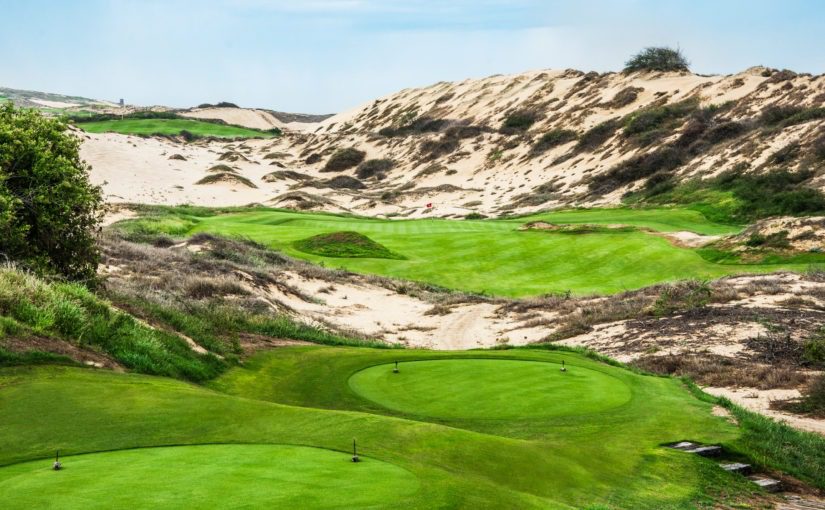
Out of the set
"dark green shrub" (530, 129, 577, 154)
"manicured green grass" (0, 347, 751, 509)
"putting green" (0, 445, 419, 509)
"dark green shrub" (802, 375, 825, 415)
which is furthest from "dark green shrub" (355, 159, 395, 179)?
"putting green" (0, 445, 419, 509)

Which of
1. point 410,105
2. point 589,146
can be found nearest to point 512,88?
point 410,105

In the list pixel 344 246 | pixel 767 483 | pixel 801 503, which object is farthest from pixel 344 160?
pixel 801 503

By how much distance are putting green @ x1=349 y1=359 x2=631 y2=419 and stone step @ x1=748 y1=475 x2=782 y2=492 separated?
110 inches

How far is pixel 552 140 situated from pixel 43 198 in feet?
258

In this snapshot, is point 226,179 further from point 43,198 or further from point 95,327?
point 95,327

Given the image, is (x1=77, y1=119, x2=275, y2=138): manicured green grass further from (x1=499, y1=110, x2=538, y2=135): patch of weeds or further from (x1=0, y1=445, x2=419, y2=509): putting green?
(x1=0, y1=445, x2=419, y2=509): putting green

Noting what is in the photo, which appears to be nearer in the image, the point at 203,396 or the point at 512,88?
the point at 203,396

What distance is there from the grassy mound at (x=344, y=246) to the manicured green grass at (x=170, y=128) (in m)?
104

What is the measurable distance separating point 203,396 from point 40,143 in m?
10.9

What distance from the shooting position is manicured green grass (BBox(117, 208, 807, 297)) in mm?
37625

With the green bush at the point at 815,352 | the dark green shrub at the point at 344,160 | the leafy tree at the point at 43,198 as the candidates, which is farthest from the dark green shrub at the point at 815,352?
the dark green shrub at the point at 344,160

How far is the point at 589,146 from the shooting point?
85.0 metres

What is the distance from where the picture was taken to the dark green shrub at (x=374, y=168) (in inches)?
4161

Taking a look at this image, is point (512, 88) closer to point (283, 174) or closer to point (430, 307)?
point (283, 174)
